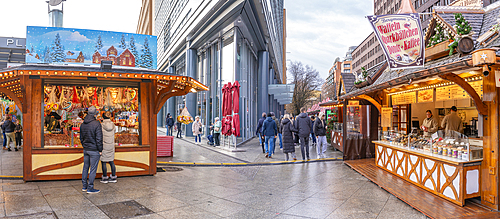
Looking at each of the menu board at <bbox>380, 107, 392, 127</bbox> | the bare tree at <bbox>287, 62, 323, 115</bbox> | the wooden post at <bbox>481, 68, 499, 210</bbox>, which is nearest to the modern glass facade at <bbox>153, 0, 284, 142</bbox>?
the menu board at <bbox>380, 107, 392, 127</bbox>

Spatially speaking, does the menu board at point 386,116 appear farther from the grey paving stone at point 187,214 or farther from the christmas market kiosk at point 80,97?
the grey paving stone at point 187,214

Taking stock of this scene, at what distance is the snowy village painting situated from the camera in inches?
326

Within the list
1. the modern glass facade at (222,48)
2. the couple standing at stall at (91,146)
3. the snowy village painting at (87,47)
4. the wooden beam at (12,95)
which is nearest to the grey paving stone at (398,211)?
the couple standing at stall at (91,146)

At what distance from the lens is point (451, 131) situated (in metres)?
6.41

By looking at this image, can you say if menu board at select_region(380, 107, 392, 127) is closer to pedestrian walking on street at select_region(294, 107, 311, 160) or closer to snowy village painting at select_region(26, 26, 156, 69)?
pedestrian walking on street at select_region(294, 107, 311, 160)

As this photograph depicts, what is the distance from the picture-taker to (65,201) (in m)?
5.75

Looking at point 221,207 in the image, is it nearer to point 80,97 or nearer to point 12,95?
point 80,97

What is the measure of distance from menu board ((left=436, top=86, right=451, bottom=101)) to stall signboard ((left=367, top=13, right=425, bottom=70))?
8.42 ft

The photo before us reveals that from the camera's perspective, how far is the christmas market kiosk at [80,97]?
7500mm

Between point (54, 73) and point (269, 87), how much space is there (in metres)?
22.5

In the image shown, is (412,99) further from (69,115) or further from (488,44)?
(69,115)

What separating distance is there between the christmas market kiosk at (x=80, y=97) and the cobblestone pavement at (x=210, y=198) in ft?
1.96

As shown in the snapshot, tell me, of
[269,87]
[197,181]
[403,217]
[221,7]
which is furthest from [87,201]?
[269,87]

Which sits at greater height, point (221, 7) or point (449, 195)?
point (221, 7)
